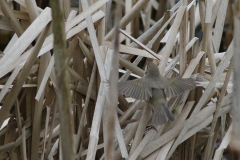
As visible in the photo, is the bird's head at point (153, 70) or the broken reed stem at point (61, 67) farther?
the bird's head at point (153, 70)

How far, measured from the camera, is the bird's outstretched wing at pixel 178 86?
66.4 inches

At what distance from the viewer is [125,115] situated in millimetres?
1774

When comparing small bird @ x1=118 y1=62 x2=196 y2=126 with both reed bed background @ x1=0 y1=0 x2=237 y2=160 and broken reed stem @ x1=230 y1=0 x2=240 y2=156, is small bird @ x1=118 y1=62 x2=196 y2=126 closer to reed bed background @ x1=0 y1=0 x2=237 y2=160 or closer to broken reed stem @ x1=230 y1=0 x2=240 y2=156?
reed bed background @ x1=0 y1=0 x2=237 y2=160

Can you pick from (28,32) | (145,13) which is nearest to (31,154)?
(28,32)

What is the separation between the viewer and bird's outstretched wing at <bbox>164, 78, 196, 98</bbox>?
5.53 feet

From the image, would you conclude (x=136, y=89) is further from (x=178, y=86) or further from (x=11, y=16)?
(x=11, y=16)

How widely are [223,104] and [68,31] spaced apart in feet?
2.82

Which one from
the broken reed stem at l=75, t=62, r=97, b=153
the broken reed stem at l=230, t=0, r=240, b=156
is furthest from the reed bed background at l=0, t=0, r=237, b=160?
the broken reed stem at l=230, t=0, r=240, b=156

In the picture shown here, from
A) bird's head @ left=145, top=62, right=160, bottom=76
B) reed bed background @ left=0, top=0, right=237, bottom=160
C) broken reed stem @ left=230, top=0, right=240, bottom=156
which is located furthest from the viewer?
bird's head @ left=145, top=62, right=160, bottom=76

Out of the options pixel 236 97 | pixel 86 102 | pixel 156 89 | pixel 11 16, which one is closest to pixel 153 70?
pixel 156 89

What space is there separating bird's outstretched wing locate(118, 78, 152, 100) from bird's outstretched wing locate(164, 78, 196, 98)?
9 cm

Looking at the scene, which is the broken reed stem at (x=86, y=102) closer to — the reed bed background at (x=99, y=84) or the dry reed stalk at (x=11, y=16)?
the reed bed background at (x=99, y=84)

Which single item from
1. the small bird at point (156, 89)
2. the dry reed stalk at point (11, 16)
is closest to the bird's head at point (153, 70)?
the small bird at point (156, 89)

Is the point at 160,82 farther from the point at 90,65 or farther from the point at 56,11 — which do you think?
the point at 56,11
